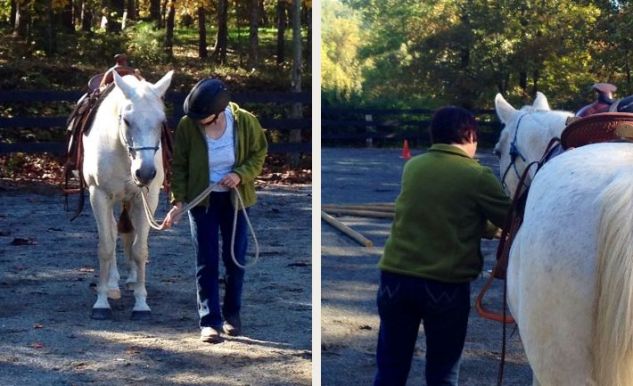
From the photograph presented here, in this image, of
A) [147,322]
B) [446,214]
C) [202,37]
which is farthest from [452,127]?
[202,37]

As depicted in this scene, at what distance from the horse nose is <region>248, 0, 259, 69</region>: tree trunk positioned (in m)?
7.98

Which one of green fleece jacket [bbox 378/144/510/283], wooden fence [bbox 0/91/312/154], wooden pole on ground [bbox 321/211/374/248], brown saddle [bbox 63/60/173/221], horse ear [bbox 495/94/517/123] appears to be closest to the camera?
green fleece jacket [bbox 378/144/510/283]

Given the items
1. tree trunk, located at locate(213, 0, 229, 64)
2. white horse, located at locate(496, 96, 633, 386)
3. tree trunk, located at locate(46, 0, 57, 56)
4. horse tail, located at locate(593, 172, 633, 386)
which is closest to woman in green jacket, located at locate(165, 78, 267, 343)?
white horse, located at locate(496, 96, 633, 386)

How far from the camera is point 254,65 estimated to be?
13.9 m

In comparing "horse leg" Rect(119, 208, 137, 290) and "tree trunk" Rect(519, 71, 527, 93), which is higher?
"tree trunk" Rect(519, 71, 527, 93)

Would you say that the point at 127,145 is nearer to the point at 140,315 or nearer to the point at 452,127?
the point at 140,315

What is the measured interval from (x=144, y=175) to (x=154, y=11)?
30.6 feet

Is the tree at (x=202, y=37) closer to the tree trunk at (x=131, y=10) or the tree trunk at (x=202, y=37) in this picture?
the tree trunk at (x=202, y=37)

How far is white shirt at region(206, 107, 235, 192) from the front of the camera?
5305 millimetres

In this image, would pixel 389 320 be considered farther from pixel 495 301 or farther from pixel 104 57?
pixel 104 57

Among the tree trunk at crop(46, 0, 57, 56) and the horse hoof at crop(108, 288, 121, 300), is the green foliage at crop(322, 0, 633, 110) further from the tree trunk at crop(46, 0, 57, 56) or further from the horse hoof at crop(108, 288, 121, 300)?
the tree trunk at crop(46, 0, 57, 56)

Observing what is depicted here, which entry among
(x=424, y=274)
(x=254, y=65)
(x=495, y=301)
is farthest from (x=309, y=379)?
(x=254, y=65)

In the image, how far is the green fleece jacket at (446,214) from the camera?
10.7 ft

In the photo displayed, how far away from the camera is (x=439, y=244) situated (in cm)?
331
